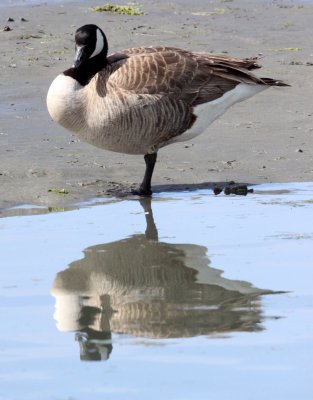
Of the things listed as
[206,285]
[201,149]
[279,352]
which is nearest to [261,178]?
[201,149]

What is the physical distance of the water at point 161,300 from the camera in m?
5.20

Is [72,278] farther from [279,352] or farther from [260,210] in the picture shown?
[260,210]

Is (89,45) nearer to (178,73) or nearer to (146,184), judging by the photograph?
(178,73)

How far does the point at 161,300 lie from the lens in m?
6.45

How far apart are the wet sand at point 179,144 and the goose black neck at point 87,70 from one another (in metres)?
0.85

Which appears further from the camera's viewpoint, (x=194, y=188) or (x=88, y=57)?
(x=194, y=188)

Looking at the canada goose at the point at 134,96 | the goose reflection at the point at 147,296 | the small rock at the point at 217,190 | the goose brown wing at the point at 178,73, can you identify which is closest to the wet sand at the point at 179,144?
the small rock at the point at 217,190

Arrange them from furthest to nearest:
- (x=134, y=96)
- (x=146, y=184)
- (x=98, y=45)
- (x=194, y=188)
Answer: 1. (x=194, y=188)
2. (x=98, y=45)
3. (x=146, y=184)
4. (x=134, y=96)

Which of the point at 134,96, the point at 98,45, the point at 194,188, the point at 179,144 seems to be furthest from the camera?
the point at 179,144

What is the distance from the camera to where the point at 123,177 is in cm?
1005

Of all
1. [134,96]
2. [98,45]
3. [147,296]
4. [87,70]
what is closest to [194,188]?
[134,96]

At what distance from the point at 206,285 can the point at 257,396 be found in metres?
1.84

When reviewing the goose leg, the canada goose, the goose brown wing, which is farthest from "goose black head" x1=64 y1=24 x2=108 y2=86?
the goose leg

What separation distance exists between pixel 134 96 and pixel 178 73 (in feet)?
1.72
